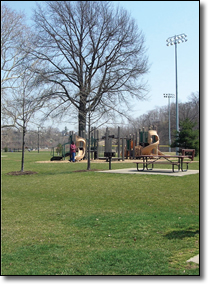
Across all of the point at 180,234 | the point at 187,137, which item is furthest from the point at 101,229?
the point at 187,137

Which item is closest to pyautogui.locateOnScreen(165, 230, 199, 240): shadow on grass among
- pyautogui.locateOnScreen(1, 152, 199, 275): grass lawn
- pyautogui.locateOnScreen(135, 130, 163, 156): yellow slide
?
pyautogui.locateOnScreen(1, 152, 199, 275): grass lawn

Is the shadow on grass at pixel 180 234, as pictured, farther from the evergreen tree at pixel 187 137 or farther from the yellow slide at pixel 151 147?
the evergreen tree at pixel 187 137

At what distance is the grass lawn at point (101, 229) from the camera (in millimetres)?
3979

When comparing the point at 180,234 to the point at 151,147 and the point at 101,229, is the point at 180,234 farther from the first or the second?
the point at 151,147

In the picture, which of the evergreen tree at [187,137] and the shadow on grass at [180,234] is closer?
the shadow on grass at [180,234]

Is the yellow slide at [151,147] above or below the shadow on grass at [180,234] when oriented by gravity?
above

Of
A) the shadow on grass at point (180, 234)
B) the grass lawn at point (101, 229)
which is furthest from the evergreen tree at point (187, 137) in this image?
the shadow on grass at point (180, 234)

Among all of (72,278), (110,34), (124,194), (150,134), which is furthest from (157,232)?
(110,34)

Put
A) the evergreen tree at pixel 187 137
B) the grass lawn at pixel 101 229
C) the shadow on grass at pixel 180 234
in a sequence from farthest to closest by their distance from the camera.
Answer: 1. the evergreen tree at pixel 187 137
2. the shadow on grass at pixel 180 234
3. the grass lawn at pixel 101 229

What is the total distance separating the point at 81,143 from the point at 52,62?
8.06 m

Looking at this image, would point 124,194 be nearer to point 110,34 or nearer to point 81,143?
point 81,143

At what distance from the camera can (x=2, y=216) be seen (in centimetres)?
694

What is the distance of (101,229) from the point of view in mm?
5762

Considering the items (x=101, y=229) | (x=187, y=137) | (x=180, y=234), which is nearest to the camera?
(x=180, y=234)
